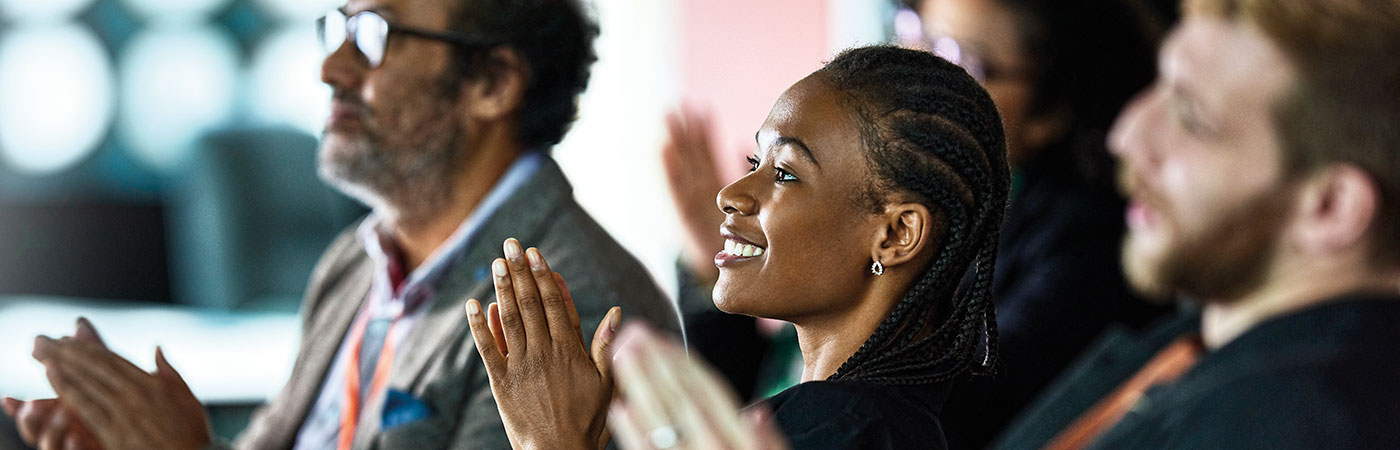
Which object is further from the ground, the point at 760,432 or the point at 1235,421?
the point at 760,432

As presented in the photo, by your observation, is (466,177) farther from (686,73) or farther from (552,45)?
(686,73)

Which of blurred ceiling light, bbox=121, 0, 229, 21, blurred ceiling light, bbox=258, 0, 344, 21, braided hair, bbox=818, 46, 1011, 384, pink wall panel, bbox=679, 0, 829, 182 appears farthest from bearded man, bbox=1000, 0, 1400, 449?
blurred ceiling light, bbox=121, 0, 229, 21

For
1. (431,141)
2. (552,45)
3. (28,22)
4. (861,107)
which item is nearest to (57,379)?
(431,141)

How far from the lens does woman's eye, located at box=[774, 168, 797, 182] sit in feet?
3.61

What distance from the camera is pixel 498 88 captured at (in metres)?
1.87

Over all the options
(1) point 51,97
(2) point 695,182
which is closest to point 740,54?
(2) point 695,182

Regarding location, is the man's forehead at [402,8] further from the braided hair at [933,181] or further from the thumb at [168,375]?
the braided hair at [933,181]

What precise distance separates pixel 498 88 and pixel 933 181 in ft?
2.95

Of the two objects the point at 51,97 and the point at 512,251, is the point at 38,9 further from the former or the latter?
the point at 512,251

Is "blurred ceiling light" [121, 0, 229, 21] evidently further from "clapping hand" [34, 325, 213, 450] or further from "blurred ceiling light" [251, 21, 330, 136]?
"clapping hand" [34, 325, 213, 450]

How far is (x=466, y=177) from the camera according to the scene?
1.87 meters

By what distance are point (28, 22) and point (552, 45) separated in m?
3.46

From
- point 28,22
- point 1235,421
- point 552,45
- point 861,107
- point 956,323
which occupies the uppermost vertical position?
point 28,22

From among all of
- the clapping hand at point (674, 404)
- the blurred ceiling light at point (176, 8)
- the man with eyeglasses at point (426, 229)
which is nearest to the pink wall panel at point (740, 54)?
the man with eyeglasses at point (426, 229)
